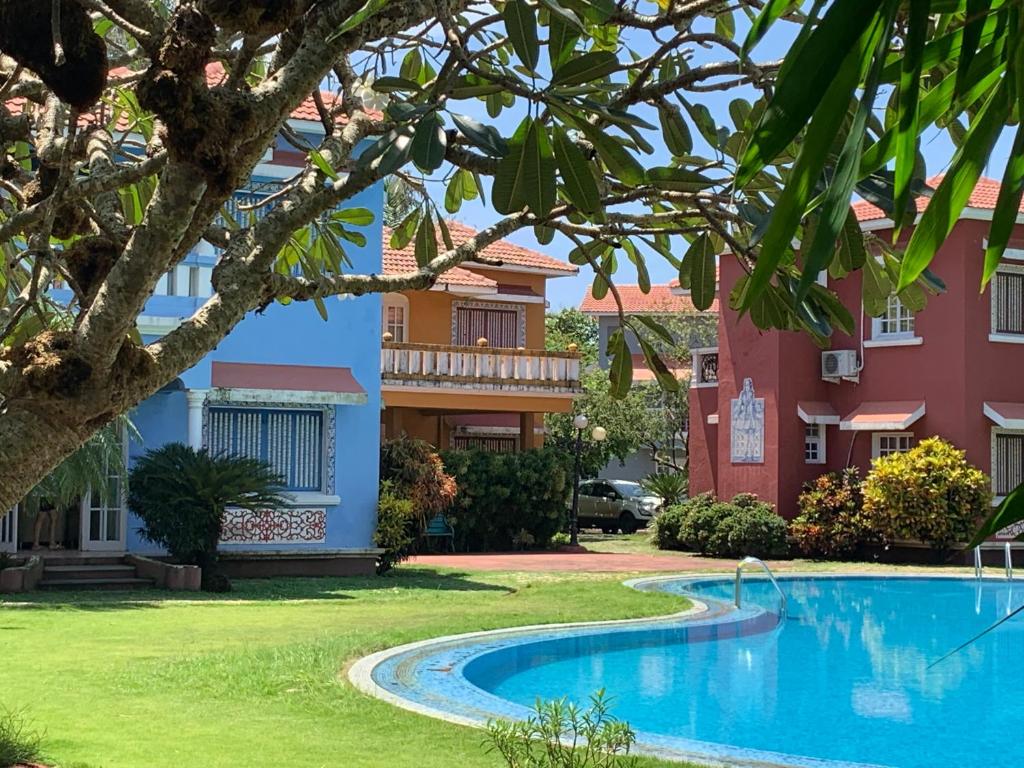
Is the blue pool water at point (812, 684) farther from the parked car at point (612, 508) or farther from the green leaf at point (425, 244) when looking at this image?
the parked car at point (612, 508)

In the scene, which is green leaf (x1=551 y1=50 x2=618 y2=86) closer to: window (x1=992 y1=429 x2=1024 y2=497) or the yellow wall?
window (x1=992 y1=429 x2=1024 y2=497)

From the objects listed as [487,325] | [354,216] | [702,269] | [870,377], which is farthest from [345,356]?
[702,269]

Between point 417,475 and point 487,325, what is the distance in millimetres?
10488

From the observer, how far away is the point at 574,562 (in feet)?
78.9

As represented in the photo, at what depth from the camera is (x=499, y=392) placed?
90.2ft

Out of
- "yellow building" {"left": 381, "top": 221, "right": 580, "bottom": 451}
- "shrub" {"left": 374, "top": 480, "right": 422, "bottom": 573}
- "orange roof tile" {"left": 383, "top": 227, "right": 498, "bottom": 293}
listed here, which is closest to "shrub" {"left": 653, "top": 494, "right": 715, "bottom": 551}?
"yellow building" {"left": 381, "top": 221, "right": 580, "bottom": 451}

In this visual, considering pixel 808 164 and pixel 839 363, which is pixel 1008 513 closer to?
pixel 808 164

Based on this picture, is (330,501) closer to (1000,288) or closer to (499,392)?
(499,392)

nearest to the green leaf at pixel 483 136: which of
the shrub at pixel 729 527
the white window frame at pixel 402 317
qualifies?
the shrub at pixel 729 527

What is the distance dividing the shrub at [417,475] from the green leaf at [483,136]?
730 inches

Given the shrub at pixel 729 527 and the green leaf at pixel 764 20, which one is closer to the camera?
the green leaf at pixel 764 20

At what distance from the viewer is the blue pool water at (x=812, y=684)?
10.1 m

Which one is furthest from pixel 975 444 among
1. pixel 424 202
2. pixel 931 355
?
pixel 424 202

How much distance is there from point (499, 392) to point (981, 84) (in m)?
25.2
